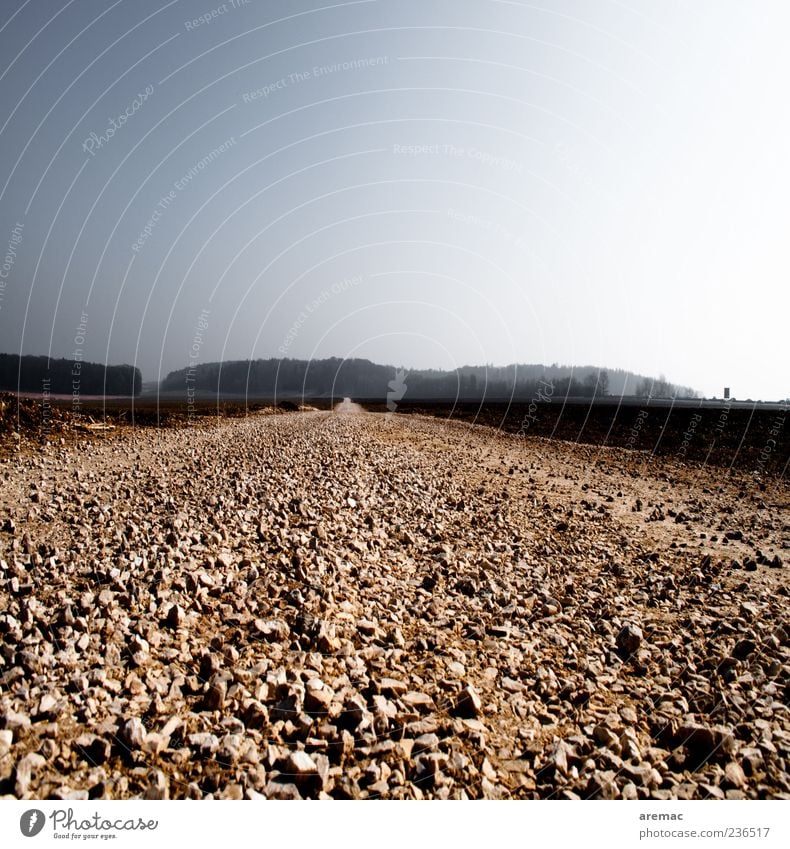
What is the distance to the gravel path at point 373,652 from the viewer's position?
13.8ft

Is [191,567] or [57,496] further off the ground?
[191,567]

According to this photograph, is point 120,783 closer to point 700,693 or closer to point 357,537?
point 700,693

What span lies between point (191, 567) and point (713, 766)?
7.15 m

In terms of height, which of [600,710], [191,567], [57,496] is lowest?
[57,496]

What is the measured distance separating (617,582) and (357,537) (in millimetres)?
5217

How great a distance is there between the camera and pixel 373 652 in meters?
6.02

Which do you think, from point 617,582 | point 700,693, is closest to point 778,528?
point 617,582

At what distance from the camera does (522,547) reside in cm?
1094

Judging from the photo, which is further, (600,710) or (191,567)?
(191,567)

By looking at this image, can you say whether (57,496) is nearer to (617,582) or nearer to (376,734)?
(376,734)

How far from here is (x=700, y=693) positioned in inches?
222

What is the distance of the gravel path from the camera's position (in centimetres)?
420

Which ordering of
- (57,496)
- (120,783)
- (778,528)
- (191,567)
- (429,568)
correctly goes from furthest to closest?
1. (778,528)
2. (57,496)
3. (429,568)
4. (191,567)
5. (120,783)
